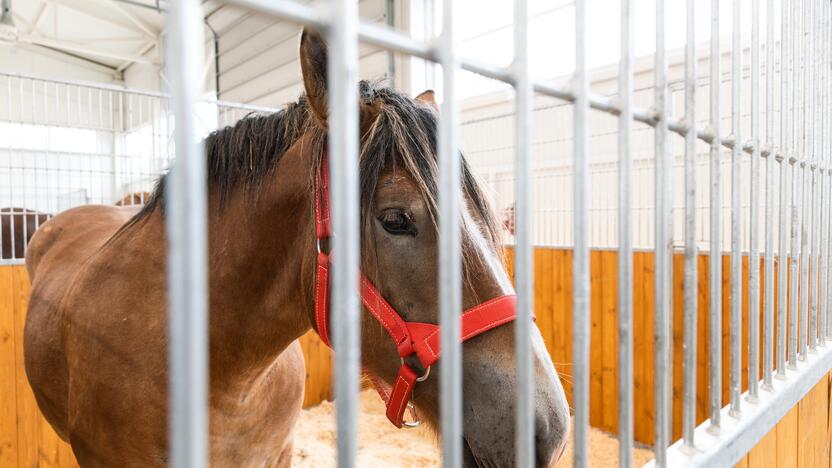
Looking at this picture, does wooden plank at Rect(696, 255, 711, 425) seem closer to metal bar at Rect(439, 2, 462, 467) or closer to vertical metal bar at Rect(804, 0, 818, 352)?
vertical metal bar at Rect(804, 0, 818, 352)

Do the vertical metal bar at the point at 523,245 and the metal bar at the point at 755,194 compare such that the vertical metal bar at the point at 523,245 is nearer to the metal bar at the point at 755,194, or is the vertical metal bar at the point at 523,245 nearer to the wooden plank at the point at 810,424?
the metal bar at the point at 755,194

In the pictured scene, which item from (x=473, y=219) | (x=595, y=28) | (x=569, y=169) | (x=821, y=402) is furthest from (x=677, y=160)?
(x=473, y=219)

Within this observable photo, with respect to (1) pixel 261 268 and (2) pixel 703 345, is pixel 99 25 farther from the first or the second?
(2) pixel 703 345

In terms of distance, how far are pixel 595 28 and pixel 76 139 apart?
36.8 ft

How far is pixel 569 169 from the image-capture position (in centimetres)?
395

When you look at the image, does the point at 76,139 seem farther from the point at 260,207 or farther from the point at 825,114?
the point at 825,114

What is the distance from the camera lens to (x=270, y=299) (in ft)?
3.53

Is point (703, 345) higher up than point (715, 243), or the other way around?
point (715, 243)

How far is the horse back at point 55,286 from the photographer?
59.9 inches

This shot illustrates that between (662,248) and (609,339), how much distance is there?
2.76m

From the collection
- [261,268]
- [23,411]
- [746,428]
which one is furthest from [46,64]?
[746,428]

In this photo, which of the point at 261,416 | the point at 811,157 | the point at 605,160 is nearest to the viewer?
the point at 261,416

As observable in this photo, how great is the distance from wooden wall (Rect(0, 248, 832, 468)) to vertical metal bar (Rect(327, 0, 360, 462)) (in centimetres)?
173

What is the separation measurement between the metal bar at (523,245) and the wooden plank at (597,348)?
9.67ft
